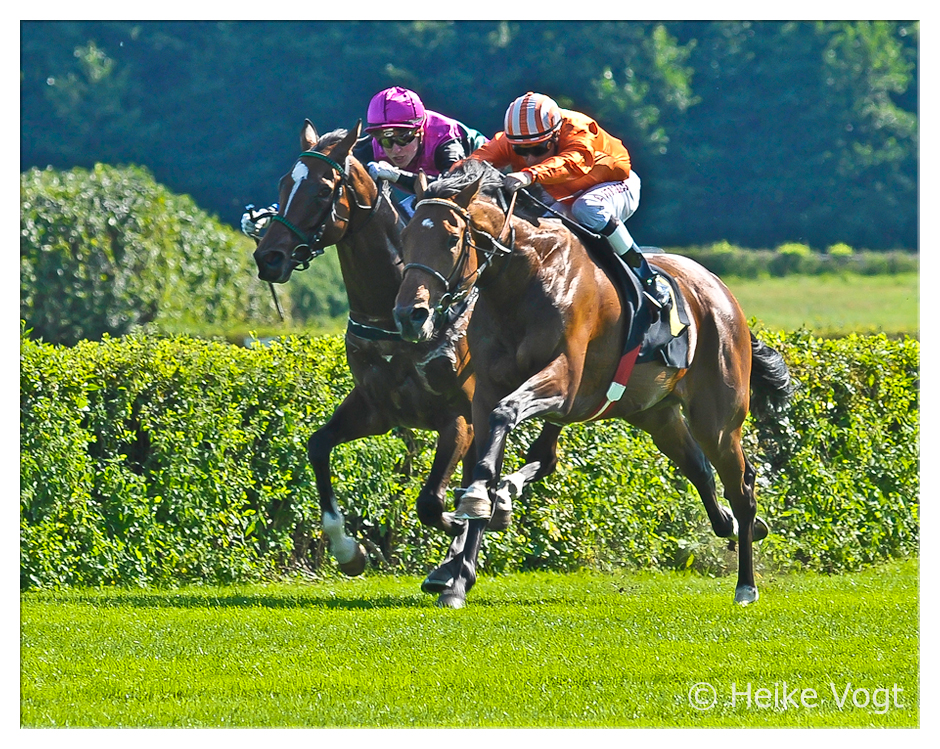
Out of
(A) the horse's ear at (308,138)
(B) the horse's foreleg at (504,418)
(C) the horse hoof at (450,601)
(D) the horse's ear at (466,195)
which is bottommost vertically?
(C) the horse hoof at (450,601)

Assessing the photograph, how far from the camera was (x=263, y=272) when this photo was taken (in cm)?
631

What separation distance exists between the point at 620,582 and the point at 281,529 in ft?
7.37

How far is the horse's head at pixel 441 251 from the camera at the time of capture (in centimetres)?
555

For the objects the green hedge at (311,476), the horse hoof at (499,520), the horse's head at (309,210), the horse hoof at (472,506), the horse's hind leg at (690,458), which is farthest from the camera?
the green hedge at (311,476)

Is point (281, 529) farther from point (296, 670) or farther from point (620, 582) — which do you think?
point (296, 670)

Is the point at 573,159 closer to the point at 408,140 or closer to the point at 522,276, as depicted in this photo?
the point at 522,276

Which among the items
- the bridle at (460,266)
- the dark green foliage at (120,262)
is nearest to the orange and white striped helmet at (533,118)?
the bridle at (460,266)

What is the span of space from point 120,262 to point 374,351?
9.16m

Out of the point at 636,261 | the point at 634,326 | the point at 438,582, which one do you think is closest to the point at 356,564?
the point at 438,582

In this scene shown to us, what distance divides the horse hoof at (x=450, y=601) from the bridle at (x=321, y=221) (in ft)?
6.23

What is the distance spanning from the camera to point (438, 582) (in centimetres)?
682

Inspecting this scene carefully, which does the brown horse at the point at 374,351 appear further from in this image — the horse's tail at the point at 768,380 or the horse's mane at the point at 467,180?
the horse's tail at the point at 768,380

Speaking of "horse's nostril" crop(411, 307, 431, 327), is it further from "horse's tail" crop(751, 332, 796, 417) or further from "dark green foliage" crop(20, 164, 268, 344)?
"dark green foliage" crop(20, 164, 268, 344)

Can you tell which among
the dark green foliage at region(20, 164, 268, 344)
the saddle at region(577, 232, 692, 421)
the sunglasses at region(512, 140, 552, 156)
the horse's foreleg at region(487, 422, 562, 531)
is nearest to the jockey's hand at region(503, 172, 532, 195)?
the sunglasses at region(512, 140, 552, 156)
